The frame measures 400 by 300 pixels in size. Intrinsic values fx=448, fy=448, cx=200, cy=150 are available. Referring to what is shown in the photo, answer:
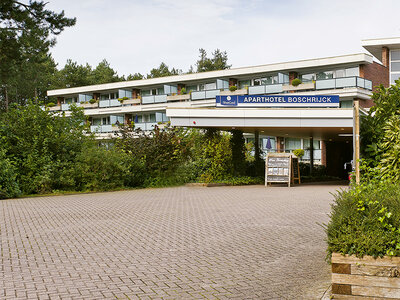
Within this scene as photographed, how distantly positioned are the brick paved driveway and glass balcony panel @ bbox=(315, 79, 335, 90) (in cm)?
2358

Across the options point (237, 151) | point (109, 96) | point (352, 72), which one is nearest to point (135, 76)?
point (109, 96)

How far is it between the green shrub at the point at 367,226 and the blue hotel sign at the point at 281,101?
53.4 ft

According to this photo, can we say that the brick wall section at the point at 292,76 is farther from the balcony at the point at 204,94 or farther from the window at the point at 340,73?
the balcony at the point at 204,94

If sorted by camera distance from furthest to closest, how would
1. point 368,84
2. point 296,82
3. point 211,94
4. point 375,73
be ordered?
point 211,94 → point 296,82 → point 375,73 → point 368,84

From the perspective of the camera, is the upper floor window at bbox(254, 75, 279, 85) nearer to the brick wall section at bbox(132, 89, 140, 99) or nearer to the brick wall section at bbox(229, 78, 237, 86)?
the brick wall section at bbox(229, 78, 237, 86)

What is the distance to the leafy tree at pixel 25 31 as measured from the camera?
784 inches

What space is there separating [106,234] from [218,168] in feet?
46.8

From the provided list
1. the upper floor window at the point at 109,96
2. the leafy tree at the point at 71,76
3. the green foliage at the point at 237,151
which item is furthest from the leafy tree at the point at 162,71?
the green foliage at the point at 237,151

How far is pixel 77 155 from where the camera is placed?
1891 cm

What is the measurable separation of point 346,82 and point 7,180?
25329 millimetres

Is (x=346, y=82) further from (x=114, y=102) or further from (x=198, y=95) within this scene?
(x=114, y=102)

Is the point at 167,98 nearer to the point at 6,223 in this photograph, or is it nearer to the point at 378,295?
the point at 6,223

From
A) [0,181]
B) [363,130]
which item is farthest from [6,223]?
[363,130]

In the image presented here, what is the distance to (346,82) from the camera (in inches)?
1305
